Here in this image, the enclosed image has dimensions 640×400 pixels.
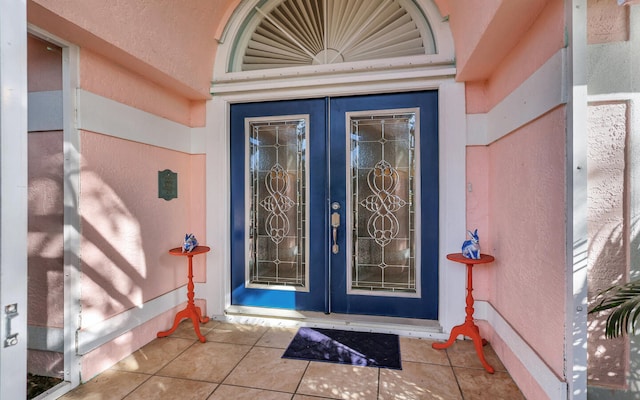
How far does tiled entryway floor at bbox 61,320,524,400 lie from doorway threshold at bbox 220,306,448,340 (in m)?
0.11

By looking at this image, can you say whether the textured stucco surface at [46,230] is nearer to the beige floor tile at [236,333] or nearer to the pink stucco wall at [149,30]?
the pink stucco wall at [149,30]

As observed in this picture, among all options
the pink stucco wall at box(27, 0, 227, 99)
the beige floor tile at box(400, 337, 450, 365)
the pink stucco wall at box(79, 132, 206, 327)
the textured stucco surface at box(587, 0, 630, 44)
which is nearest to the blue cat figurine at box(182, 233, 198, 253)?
the pink stucco wall at box(79, 132, 206, 327)

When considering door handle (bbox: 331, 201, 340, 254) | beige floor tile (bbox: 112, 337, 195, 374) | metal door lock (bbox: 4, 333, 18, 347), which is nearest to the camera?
metal door lock (bbox: 4, 333, 18, 347)

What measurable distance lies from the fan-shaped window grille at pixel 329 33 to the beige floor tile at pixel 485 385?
8.34 ft

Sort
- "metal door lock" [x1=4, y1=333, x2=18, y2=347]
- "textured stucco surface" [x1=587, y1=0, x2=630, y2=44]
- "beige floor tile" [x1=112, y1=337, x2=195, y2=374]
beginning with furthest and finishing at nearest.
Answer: "beige floor tile" [x1=112, y1=337, x2=195, y2=374]
"textured stucco surface" [x1=587, y1=0, x2=630, y2=44]
"metal door lock" [x1=4, y1=333, x2=18, y2=347]

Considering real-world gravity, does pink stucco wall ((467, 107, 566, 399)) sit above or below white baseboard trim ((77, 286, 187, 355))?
above

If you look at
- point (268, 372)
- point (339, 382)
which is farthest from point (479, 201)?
point (268, 372)

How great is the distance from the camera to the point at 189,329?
2.71 m

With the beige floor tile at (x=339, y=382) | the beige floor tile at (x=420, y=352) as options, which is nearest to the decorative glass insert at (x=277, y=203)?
the beige floor tile at (x=339, y=382)

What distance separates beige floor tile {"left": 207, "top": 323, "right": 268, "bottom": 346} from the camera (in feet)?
8.26

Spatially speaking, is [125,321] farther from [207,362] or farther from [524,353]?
[524,353]

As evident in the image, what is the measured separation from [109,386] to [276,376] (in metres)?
1.09

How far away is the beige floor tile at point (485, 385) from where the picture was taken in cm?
182

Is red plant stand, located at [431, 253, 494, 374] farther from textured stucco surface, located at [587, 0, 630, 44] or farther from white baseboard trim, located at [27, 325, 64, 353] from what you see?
white baseboard trim, located at [27, 325, 64, 353]
